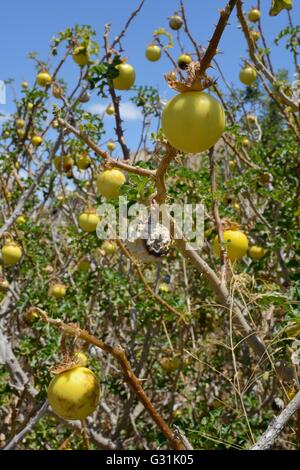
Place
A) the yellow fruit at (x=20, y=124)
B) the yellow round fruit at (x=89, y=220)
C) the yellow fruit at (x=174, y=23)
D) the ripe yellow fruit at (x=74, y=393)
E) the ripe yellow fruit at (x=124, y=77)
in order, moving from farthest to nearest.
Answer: the yellow fruit at (x=20, y=124) → the yellow fruit at (x=174, y=23) → the yellow round fruit at (x=89, y=220) → the ripe yellow fruit at (x=124, y=77) → the ripe yellow fruit at (x=74, y=393)

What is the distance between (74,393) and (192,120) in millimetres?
787

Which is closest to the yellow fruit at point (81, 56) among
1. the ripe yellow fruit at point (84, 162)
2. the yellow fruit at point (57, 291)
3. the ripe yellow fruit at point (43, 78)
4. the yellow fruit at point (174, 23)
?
the ripe yellow fruit at point (84, 162)

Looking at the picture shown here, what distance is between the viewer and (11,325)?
143 inches

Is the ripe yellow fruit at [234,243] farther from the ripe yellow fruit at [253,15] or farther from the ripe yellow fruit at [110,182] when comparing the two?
the ripe yellow fruit at [253,15]

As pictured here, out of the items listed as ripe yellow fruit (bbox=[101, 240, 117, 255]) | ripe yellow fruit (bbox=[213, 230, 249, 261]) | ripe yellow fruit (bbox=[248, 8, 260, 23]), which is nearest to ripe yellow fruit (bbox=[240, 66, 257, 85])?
ripe yellow fruit (bbox=[248, 8, 260, 23])

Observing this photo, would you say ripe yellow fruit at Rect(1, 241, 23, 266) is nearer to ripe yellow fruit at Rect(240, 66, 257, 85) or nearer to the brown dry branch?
the brown dry branch

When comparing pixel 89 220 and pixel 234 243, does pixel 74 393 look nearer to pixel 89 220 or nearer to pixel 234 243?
pixel 234 243

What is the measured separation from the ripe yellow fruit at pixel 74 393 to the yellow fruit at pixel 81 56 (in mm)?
2264

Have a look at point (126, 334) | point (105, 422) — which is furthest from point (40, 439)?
point (126, 334)

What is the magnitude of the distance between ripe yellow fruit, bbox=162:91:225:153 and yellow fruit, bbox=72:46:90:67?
228cm

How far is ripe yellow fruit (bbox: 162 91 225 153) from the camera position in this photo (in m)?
0.91

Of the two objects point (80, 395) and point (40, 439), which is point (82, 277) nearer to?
point (40, 439)

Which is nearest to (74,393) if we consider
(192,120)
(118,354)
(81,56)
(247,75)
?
(118,354)

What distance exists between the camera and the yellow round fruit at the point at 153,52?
4055 millimetres
